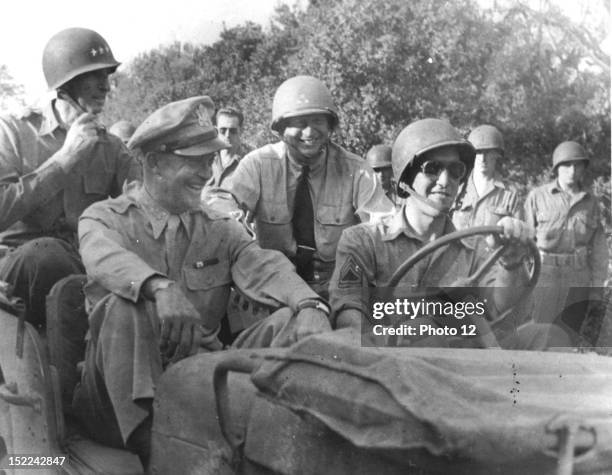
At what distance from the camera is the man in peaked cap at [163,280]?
10.2ft

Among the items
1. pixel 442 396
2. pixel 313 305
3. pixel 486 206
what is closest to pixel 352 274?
pixel 313 305

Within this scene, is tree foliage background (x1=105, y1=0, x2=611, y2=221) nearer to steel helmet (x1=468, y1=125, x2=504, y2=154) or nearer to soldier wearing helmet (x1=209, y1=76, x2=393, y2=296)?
steel helmet (x1=468, y1=125, x2=504, y2=154)

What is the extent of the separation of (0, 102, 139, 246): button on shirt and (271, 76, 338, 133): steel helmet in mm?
739

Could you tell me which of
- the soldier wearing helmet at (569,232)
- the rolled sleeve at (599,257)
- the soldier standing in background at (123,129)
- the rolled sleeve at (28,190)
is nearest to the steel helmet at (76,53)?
the rolled sleeve at (28,190)

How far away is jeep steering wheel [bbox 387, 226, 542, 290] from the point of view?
3.08 m

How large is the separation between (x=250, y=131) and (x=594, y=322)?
2.42 metres

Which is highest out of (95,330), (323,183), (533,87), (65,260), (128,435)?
(533,87)

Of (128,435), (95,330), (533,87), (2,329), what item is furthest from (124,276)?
(533,87)

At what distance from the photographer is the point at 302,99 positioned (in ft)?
15.3

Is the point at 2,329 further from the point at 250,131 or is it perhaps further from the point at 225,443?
the point at 250,131

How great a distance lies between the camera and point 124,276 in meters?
3.20

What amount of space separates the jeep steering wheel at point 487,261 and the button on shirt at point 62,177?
5.33ft

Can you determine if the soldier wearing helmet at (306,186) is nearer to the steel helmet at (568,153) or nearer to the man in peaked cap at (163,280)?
the man in peaked cap at (163,280)

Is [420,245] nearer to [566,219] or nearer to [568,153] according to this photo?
[568,153]
